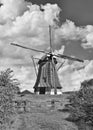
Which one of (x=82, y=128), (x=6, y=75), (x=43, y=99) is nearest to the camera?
(x=6, y=75)

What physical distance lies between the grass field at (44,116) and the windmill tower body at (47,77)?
5604 mm

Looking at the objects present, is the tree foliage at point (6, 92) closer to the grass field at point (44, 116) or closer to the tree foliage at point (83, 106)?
the grass field at point (44, 116)

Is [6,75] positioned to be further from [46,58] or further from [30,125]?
[46,58]

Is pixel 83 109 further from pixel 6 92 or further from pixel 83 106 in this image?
pixel 6 92

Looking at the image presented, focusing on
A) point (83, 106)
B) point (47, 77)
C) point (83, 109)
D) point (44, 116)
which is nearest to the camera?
point (83, 109)

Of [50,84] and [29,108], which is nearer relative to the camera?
[29,108]

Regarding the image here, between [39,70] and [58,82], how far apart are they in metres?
4.72

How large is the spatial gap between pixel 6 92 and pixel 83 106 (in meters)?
15.8

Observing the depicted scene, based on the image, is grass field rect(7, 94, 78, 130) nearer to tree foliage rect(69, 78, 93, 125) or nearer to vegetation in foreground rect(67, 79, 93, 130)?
A: vegetation in foreground rect(67, 79, 93, 130)

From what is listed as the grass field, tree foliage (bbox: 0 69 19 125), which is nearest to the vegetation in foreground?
the grass field

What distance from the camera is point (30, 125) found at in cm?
3038

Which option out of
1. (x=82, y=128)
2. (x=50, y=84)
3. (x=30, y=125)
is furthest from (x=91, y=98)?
(x=50, y=84)

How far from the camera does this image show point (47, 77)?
52312 mm

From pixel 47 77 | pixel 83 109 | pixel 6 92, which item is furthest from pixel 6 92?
pixel 47 77
